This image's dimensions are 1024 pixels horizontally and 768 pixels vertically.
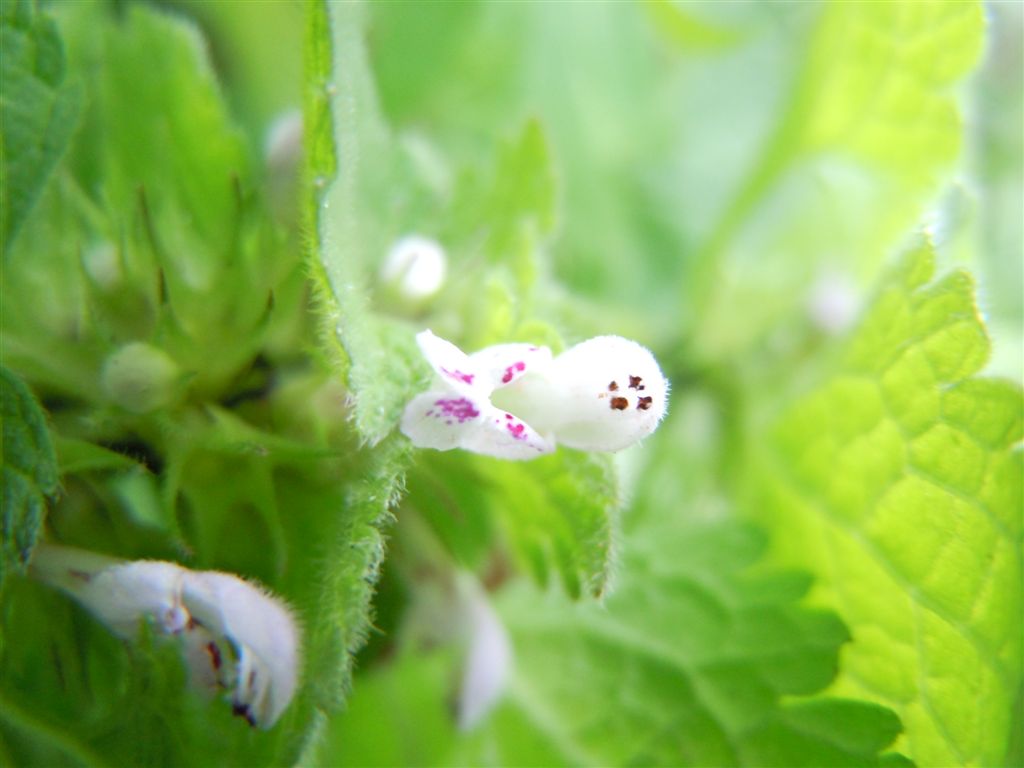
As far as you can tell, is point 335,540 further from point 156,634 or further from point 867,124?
point 867,124

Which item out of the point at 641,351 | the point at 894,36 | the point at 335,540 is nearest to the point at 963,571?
the point at 641,351

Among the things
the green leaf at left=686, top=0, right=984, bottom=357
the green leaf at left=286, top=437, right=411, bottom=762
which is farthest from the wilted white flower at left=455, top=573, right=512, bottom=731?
the green leaf at left=686, top=0, right=984, bottom=357

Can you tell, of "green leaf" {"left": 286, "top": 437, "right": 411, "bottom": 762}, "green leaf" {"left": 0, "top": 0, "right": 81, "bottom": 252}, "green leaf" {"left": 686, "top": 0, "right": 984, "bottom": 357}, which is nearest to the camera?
"green leaf" {"left": 286, "top": 437, "right": 411, "bottom": 762}

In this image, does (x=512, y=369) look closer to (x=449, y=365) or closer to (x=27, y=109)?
(x=449, y=365)

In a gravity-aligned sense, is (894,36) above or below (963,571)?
above

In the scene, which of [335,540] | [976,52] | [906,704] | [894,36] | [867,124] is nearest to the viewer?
[335,540]

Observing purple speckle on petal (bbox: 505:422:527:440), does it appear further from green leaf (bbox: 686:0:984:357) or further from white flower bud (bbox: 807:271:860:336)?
white flower bud (bbox: 807:271:860:336)

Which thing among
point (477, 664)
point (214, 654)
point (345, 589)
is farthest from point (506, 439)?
point (477, 664)
